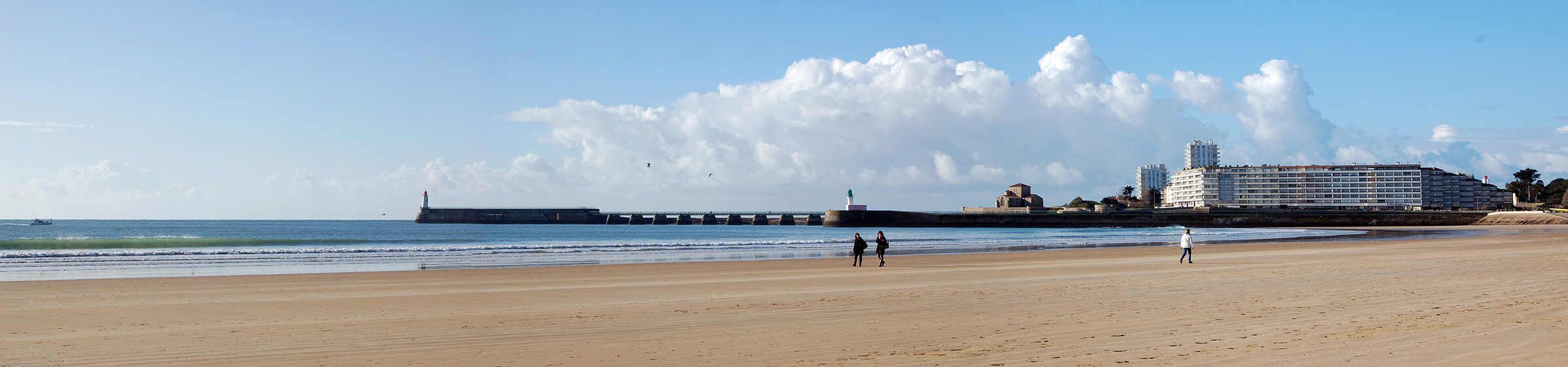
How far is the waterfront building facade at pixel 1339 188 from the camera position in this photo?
133 m

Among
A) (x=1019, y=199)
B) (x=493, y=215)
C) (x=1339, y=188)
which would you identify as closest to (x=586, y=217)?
(x=493, y=215)

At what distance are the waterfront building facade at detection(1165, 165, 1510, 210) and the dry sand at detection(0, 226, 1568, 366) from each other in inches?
5350

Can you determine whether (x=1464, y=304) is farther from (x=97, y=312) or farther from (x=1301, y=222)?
(x=1301, y=222)

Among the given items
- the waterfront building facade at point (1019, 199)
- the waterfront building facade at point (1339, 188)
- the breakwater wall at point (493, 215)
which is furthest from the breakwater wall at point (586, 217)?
the waterfront building facade at point (1339, 188)

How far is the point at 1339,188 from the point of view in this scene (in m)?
136

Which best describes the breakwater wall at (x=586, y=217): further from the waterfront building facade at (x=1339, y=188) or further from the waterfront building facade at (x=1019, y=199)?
the waterfront building facade at (x=1339, y=188)

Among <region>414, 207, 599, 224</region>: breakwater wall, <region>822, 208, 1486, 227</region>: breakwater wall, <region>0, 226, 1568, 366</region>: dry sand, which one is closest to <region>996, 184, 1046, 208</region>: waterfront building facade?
<region>822, 208, 1486, 227</region>: breakwater wall

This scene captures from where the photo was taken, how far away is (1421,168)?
13175cm

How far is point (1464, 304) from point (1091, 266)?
966 centimetres

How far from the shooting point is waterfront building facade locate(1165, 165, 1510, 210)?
132875 mm

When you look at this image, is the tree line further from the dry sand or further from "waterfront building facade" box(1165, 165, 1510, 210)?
the dry sand

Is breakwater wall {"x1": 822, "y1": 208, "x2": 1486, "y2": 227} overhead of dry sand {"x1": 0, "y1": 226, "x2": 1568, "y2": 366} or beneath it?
overhead

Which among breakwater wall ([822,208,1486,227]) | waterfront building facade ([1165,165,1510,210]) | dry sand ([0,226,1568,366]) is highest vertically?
waterfront building facade ([1165,165,1510,210])

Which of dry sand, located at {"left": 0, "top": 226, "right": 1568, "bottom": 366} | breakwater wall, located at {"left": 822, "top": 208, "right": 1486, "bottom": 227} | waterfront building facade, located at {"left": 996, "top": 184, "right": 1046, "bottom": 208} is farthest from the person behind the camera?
waterfront building facade, located at {"left": 996, "top": 184, "right": 1046, "bottom": 208}
